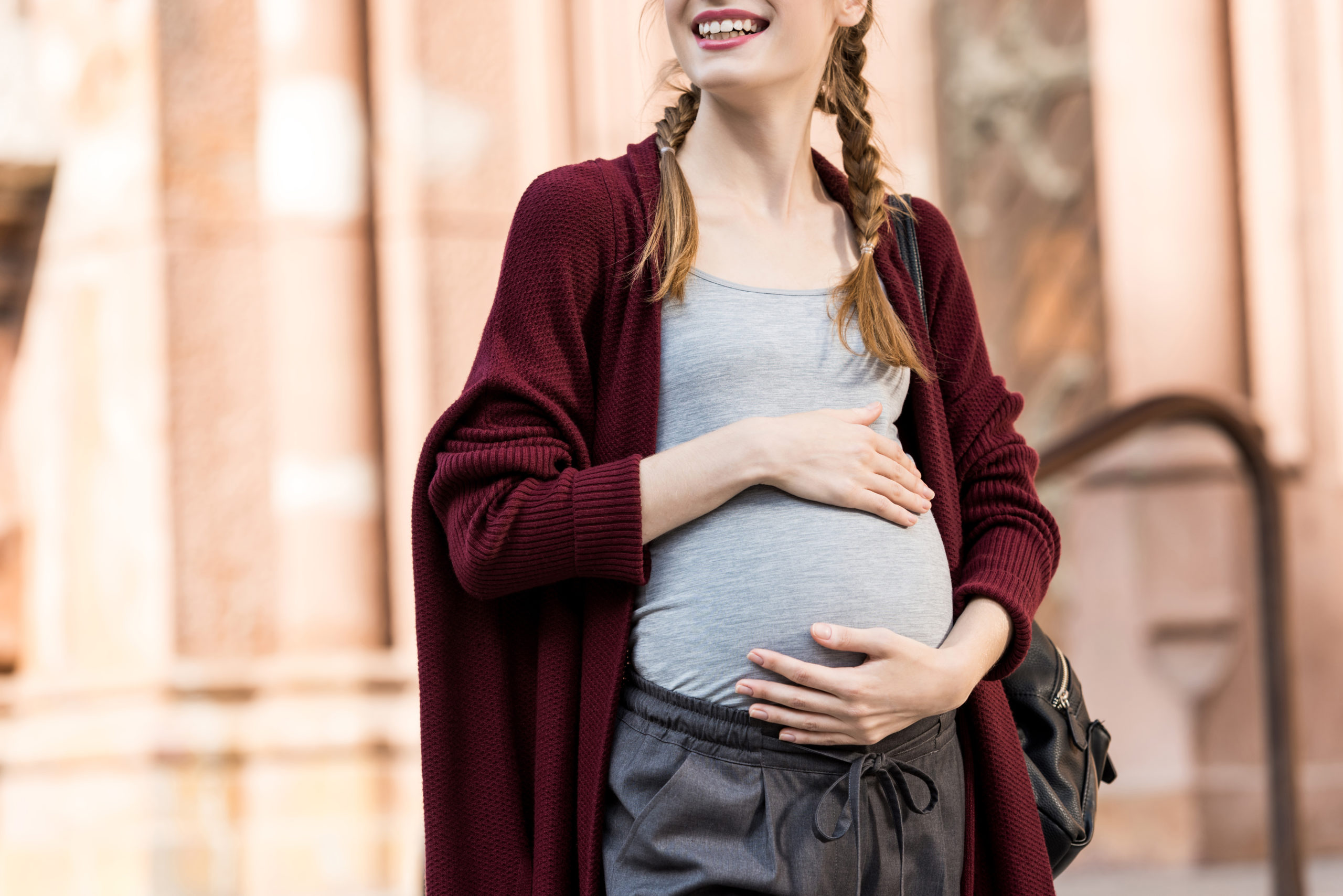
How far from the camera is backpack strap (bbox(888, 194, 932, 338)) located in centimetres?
161

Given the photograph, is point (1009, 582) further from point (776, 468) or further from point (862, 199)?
point (862, 199)

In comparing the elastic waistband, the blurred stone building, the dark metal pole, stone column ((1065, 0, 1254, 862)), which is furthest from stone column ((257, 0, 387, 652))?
the elastic waistband

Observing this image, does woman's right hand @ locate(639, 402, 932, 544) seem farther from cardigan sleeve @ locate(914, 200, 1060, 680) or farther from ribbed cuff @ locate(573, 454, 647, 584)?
cardigan sleeve @ locate(914, 200, 1060, 680)

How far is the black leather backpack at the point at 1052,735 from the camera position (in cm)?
162

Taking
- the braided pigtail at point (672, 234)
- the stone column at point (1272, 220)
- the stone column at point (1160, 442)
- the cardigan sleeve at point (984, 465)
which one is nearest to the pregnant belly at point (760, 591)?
the cardigan sleeve at point (984, 465)

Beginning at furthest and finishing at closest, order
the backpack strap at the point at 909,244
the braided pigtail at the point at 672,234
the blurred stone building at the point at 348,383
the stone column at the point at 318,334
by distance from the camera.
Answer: the stone column at the point at 318,334, the blurred stone building at the point at 348,383, the backpack strap at the point at 909,244, the braided pigtail at the point at 672,234

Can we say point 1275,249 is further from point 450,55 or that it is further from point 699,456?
point 699,456

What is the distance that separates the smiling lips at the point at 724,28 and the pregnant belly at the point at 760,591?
1.41 ft

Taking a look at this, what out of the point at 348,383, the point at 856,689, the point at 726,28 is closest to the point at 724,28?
the point at 726,28

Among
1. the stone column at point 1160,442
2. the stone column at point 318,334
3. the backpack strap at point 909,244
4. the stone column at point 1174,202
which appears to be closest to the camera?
the backpack strap at point 909,244

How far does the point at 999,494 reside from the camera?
1570 mm

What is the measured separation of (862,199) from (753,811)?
25.8 inches

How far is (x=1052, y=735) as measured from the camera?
1.66 metres

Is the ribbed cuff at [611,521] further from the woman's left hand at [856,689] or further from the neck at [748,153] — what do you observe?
the neck at [748,153]
